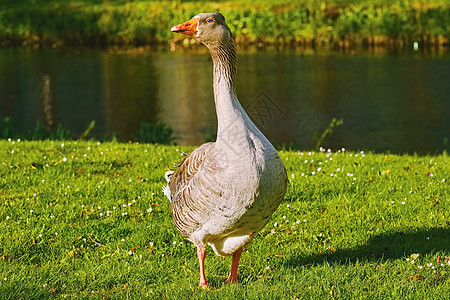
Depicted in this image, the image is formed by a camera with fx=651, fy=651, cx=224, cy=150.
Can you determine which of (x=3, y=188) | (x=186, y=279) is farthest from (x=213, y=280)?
(x=3, y=188)

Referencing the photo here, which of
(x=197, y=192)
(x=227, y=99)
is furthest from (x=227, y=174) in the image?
(x=227, y=99)

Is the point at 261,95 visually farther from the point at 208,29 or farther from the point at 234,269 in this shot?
the point at 208,29

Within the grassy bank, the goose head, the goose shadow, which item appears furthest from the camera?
the grassy bank

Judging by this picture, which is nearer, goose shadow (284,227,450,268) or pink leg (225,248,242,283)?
pink leg (225,248,242,283)

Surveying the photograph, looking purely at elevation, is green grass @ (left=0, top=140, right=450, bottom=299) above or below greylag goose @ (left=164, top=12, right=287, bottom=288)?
below

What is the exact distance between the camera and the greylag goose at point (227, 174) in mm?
5324

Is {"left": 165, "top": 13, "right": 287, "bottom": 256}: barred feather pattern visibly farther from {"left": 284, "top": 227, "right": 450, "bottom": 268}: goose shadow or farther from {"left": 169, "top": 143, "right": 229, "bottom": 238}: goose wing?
{"left": 284, "top": 227, "right": 450, "bottom": 268}: goose shadow

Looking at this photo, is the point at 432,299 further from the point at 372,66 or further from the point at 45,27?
the point at 45,27

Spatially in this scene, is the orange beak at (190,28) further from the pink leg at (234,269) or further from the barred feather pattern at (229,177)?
the pink leg at (234,269)

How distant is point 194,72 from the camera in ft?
89.9

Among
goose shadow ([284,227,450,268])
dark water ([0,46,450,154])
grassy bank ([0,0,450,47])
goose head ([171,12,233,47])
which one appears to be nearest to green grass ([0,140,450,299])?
goose shadow ([284,227,450,268])

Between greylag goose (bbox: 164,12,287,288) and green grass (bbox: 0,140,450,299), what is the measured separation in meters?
0.55

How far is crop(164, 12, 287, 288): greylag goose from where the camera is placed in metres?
5.32

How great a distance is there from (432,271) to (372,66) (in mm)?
22136
